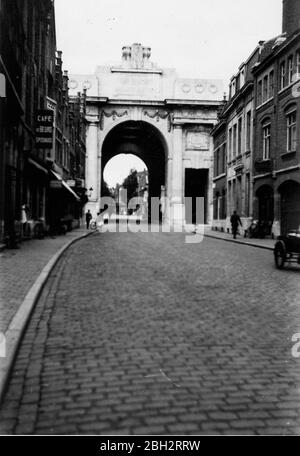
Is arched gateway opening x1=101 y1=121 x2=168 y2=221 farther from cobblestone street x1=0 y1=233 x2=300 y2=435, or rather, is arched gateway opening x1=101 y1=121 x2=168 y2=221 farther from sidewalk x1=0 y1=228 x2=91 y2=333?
cobblestone street x1=0 y1=233 x2=300 y2=435

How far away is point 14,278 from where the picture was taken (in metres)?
10.1

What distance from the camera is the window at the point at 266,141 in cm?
2923

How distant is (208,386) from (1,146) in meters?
13.7

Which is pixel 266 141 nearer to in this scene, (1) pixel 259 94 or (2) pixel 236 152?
(1) pixel 259 94

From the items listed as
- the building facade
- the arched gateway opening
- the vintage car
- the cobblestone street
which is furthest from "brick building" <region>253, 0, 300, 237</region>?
the arched gateway opening

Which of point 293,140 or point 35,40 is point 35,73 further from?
point 293,140

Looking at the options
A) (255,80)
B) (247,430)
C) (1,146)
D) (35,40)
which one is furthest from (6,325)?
(255,80)

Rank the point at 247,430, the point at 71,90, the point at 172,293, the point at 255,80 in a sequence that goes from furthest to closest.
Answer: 1. the point at 71,90
2. the point at 255,80
3. the point at 172,293
4. the point at 247,430

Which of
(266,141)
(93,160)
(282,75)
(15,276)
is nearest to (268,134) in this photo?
(266,141)

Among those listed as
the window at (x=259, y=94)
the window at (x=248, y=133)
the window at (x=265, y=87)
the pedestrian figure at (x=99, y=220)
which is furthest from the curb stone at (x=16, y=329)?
the pedestrian figure at (x=99, y=220)

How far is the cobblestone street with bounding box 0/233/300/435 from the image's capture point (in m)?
3.68

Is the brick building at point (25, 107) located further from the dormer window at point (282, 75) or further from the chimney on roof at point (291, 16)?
the dormer window at point (282, 75)

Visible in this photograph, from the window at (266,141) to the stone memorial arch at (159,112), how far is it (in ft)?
78.5

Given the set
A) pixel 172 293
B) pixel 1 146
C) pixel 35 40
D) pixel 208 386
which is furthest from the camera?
pixel 35 40
